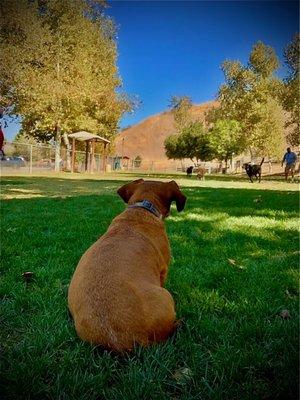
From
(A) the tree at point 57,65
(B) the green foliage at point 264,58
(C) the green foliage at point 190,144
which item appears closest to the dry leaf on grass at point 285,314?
(A) the tree at point 57,65

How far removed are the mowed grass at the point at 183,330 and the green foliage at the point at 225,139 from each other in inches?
2515

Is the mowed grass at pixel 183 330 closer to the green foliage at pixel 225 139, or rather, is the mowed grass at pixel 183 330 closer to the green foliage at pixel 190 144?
the green foliage at pixel 225 139

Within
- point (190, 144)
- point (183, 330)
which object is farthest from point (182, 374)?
point (190, 144)

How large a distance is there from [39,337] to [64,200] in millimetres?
9501

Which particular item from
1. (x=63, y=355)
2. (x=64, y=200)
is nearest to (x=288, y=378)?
(x=63, y=355)

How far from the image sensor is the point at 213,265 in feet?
15.9

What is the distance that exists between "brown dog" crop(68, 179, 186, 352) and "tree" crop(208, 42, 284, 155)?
5460cm

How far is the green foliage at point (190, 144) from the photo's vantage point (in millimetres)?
84250

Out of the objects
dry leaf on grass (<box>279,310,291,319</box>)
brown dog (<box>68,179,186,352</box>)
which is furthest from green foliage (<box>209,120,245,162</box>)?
brown dog (<box>68,179,186,352</box>)

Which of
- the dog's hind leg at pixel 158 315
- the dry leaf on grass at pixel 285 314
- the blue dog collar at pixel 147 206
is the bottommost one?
the dry leaf on grass at pixel 285 314

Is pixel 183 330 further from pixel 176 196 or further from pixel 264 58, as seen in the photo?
pixel 264 58

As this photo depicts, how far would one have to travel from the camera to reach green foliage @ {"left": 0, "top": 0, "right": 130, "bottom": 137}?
26.1 m

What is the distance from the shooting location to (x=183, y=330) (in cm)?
305

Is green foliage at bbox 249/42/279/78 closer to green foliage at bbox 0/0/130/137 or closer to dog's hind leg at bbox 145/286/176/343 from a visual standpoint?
green foliage at bbox 0/0/130/137
